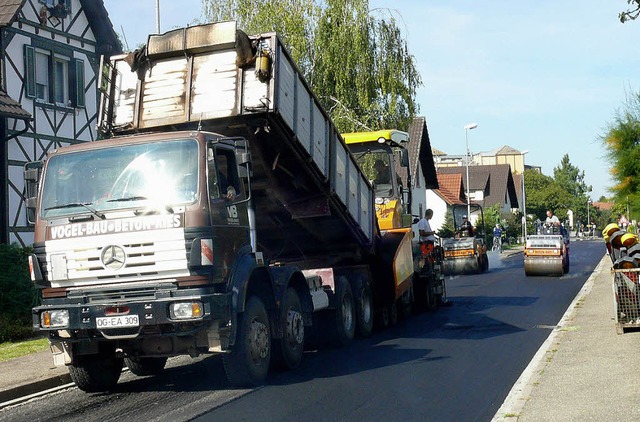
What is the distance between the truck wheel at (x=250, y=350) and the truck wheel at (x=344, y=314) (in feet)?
9.63

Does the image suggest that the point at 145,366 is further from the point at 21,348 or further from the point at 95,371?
the point at 21,348

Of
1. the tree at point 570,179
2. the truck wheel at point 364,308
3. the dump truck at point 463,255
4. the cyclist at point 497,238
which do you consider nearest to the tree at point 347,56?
the dump truck at point 463,255

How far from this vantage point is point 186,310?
29.6 ft

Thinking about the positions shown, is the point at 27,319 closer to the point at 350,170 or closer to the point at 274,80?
the point at 350,170

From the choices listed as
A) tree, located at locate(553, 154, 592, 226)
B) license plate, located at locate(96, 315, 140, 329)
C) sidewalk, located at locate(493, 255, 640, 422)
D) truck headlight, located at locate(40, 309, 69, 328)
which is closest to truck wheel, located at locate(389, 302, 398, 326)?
sidewalk, located at locate(493, 255, 640, 422)

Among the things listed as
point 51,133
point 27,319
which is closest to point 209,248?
point 27,319

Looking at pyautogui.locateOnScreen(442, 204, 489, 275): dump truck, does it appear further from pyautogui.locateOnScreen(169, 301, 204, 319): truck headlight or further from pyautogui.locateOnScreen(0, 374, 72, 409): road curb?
pyautogui.locateOnScreen(169, 301, 204, 319): truck headlight

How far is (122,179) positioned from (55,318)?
155cm

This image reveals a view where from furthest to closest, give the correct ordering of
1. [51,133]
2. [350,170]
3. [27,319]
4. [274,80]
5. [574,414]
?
[51,133]
[27,319]
[350,170]
[274,80]
[574,414]

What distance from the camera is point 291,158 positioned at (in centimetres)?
1162

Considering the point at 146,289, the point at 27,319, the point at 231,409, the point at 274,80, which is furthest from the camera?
the point at 27,319

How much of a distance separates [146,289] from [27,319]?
7.08 m

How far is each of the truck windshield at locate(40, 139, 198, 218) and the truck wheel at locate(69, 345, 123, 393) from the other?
5.25ft

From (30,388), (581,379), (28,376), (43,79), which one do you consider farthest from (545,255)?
(30,388)
